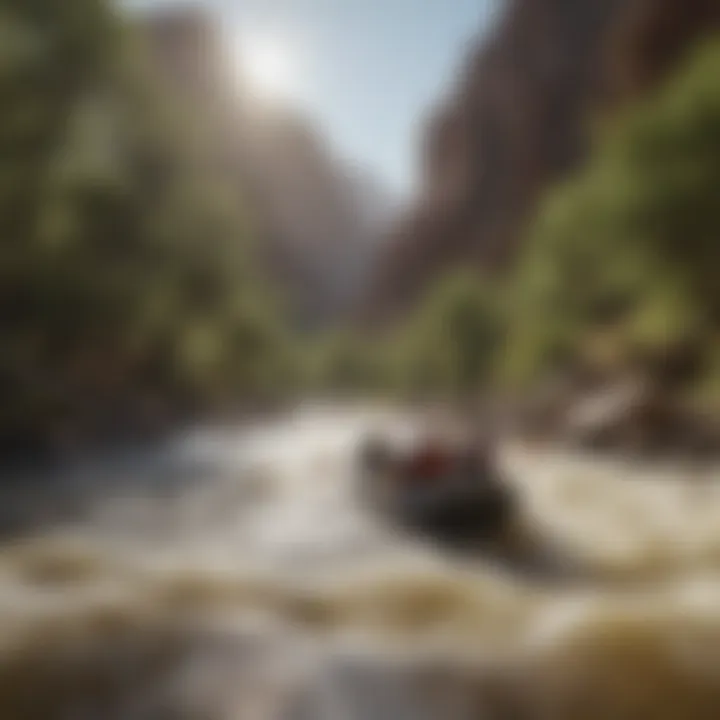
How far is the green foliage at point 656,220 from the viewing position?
8508mm

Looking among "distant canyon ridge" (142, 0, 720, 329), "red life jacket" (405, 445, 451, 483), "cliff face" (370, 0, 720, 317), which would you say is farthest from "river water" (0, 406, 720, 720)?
"cliff face" (370, 0, 720, 317)

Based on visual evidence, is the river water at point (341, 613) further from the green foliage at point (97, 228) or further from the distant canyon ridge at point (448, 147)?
the distant canyon ridge at point (448, 147)

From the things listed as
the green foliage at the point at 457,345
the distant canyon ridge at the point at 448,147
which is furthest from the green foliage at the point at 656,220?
the green foliage at the point at 457,345

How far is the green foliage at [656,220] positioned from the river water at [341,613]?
425 cm

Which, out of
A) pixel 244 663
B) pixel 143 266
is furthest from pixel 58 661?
pixel 143 266

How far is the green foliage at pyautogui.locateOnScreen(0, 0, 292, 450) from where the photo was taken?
21.5 ft

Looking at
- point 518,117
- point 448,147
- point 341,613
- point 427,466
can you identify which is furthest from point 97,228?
point 518,117

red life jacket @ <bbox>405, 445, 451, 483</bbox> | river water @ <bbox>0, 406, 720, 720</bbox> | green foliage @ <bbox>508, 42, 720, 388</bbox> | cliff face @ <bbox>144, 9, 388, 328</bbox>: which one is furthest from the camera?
green foliage @ <bbox>508, 42, 720, 388</bbox>

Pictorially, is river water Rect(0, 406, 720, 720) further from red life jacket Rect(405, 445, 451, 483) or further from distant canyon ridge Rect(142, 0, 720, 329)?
distant canyon ridge Rect(142, 0, 720, 329)

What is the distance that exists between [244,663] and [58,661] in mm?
526

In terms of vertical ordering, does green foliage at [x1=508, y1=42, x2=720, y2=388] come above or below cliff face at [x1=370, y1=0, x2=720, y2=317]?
below

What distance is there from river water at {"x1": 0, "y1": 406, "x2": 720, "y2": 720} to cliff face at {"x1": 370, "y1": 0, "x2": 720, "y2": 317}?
17.5 ft

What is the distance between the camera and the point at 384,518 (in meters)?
4.49

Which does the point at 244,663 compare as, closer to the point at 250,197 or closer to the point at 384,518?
the point at 384,518
